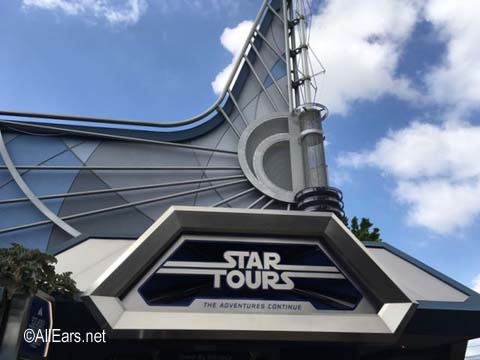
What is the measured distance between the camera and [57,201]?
51.5 feet

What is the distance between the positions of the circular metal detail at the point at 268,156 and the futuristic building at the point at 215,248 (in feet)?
0.18

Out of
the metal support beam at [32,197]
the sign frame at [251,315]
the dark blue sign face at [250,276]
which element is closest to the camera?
the sign frame at [251,315]

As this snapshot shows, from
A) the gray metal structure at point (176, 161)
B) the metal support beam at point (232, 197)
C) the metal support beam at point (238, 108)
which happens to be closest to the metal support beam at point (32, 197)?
the gray metal structure at point (176, 161)

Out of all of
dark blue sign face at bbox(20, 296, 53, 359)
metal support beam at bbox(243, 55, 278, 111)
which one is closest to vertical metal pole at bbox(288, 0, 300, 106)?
metal support beam at bbox(243, 55, 278, 111)

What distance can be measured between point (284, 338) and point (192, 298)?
1.82 m

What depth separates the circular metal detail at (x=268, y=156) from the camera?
1741 centimetres

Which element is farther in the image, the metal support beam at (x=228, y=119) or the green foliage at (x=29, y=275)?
the metal support beam at (x=228, y=119)

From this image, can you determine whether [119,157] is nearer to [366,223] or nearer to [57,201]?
[57,201]

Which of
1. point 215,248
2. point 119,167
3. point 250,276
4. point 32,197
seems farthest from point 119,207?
point 250,276

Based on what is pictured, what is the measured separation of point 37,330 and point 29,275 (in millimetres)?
887

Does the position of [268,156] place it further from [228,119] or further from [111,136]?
[111,136]

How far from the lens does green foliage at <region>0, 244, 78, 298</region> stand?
6.88 metres

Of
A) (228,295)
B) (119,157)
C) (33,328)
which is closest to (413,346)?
(228,295)

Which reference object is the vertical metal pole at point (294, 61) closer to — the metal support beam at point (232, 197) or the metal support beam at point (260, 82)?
the metal support beam at point (260, 82)
